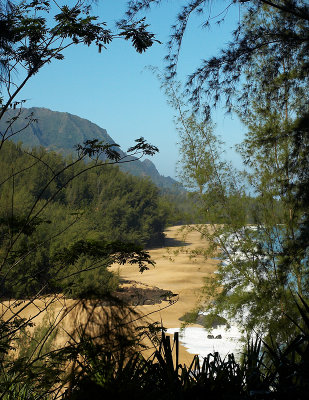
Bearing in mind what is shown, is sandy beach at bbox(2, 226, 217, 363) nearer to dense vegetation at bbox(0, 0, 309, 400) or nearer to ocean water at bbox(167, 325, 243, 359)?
ocean water at bbox(167, 325, 243, 359)

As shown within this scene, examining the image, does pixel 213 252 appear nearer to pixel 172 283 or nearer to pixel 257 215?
pixel 257 215

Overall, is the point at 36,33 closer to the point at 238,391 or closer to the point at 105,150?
the point at 105,150

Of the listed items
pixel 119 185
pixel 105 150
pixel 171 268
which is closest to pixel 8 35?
pixel 105 150

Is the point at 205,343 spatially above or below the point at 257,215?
below

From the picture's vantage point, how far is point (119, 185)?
34562 millimetres

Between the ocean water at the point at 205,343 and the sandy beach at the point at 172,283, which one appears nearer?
the ocean water at the point at 205,343

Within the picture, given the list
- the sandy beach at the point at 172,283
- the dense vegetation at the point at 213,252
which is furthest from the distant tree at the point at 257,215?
the sandy beach at the point at 172,283

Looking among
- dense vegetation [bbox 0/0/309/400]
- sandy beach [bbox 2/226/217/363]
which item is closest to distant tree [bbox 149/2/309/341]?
dense vegetation [bbox 0/0/309/400]

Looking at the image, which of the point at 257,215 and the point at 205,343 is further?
the point at 205,343

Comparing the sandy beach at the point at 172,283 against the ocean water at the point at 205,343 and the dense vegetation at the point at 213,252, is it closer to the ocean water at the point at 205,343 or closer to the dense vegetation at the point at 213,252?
the ocean water at the point at 205,343

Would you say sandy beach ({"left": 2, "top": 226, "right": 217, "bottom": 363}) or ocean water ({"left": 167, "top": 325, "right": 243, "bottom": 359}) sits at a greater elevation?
ocean water ({"left": 167, "top": 325, "right": 243, "bottom": 359})

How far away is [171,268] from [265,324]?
59.6 ft

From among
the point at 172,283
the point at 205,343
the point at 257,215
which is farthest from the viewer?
the point at 172,283

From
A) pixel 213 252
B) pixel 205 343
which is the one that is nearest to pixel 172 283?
pixel 205 343
